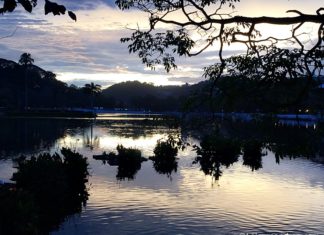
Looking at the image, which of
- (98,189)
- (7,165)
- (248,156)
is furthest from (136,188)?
(248,156)

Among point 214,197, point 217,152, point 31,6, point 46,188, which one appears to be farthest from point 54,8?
point 217,152

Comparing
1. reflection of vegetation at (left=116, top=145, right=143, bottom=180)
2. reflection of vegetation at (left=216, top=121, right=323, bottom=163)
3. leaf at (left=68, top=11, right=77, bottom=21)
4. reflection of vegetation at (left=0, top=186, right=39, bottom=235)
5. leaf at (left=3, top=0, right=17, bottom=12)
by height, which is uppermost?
leaf at (left=3, top=0, right=17, bottom=12)

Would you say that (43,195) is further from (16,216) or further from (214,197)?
(214,197)

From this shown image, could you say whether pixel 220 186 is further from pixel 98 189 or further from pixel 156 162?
pixel 156 162

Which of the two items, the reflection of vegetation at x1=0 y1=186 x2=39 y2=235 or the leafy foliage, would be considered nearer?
the reflection of vegetation at x1=0 y1=186 x2=39 y2=235

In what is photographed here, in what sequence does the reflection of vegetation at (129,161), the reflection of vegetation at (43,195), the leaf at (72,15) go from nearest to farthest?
the leaf at (72,15)
the reflection of vegetation at (43,195)
the reflection of vegetation at (129,161)

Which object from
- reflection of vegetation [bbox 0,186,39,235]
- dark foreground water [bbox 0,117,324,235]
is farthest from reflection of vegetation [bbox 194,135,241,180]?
reflection of vegetation [bbox 0,186,39,235]

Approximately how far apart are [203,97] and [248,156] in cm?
3793

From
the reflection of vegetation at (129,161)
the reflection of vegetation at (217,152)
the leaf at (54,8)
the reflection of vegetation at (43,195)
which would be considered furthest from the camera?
the reflection of vegetation at (217,152)

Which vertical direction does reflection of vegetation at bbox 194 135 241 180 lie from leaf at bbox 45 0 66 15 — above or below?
below

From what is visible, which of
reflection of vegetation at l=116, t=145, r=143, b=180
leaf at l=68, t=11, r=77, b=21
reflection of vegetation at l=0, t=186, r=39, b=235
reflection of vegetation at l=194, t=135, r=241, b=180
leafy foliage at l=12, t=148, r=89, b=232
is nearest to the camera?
leaf at l=68, t=11, r=77, b=21

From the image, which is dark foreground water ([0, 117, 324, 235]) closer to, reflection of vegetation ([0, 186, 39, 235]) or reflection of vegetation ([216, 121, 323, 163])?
reflection of vegetation ([216, 121, 323, 163])

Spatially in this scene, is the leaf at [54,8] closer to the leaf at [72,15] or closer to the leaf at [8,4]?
the leaf at [72,15]

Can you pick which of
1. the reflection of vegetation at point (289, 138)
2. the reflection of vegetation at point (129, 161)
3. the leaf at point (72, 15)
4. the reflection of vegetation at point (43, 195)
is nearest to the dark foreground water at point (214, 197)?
the reflection of vegetation at point (289, 138)
